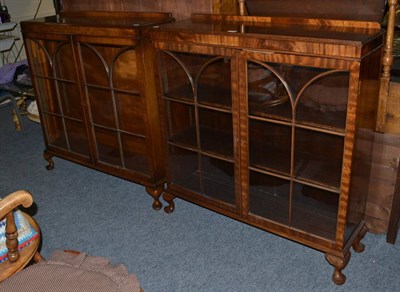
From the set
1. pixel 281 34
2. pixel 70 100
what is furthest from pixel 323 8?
pixel 70 100

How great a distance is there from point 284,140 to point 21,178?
6.01 ft

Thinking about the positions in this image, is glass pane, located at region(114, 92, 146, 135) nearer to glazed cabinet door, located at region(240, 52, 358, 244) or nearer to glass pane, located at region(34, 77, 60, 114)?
glass pane, located at region(34, 77, 60, 114)

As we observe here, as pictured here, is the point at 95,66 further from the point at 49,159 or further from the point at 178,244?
the point at 178,244

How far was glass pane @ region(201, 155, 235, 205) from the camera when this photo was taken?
2084mm

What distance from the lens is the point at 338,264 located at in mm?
1811

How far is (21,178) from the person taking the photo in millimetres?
2893

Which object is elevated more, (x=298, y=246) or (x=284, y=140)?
(x=284, y=140)

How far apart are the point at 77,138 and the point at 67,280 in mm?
1523

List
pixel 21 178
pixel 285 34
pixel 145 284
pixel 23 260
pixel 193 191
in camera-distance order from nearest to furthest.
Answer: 1. pixel 23 260
2. pixel 285 34
3. pixel 145 284
4. pixel 193 191
5. pixel 21 178

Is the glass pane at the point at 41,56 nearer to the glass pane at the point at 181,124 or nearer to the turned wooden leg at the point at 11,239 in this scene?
the glass pane at the point at 181,124

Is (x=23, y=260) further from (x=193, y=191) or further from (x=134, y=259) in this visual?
(x=193, y=191)

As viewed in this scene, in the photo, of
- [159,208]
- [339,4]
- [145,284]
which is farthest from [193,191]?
[339,4]

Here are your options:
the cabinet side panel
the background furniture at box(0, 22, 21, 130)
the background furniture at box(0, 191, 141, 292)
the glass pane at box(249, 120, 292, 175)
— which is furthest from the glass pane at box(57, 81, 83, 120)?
the cabinet side panel

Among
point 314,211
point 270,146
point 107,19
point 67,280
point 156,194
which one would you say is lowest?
point 156,194
